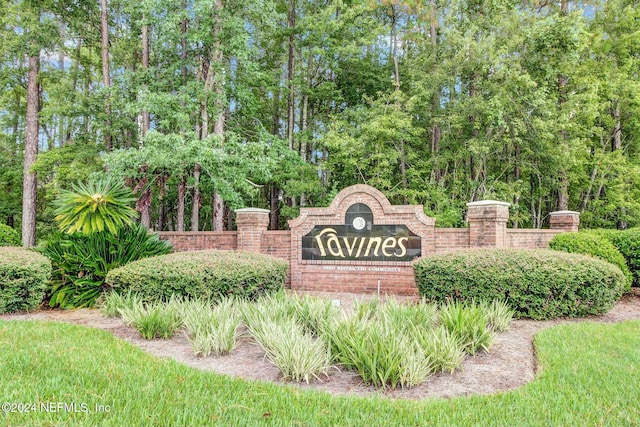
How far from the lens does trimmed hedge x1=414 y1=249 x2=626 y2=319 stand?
5.77 m

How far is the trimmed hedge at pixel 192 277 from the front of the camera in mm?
6016

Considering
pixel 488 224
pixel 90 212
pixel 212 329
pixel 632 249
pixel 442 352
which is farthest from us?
pixel 632 249

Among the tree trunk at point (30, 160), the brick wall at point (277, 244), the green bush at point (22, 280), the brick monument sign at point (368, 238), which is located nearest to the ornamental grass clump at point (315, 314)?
the brick monument sign at point (368, 238)

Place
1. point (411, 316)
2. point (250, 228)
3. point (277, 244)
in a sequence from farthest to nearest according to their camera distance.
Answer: point (277, 244)
point (250, 228)
point (411, 316)

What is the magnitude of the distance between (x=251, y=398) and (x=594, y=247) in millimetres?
7433

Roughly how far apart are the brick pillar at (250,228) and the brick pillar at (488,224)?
4420 millimetres

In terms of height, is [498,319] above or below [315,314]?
below

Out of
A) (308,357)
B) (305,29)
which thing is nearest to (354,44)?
(305,29)

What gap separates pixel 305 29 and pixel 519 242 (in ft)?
33.5

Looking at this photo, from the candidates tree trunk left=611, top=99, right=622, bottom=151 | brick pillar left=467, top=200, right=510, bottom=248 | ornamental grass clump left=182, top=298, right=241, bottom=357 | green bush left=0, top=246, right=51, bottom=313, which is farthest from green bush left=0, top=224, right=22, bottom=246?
tree trunk left=611, top=99, right=622, bottom=151

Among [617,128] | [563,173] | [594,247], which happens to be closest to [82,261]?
[594,247]

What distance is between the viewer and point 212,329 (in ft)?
13.9

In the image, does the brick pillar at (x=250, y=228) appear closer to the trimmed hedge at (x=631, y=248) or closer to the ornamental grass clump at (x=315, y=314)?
the ornamental grass clump at (x=315, y=314)

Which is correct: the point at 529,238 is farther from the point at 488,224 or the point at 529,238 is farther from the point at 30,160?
the point at 30,160
